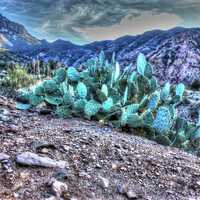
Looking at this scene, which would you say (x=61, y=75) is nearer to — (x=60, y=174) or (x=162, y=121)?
(x=162, y=121)

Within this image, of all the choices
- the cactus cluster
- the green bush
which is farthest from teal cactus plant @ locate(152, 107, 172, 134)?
the green bush

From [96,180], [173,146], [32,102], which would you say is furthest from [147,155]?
[32,102]

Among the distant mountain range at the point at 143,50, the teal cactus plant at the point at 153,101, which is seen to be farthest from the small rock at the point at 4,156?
the distant mountain range at the point at 143,50

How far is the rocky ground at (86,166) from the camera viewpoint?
3771 millimetres

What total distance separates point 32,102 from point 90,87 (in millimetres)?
782

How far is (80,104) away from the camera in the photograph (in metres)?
5.60

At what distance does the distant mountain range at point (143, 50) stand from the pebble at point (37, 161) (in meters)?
11.9

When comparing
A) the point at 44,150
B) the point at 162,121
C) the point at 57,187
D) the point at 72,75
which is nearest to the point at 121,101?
the point at 162,121

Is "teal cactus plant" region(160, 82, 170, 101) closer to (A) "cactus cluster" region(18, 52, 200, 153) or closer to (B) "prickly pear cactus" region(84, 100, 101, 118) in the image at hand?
(A) "cactus cluster" region(18, 52, 200, 153)

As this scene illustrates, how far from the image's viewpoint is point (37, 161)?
13.2 feet

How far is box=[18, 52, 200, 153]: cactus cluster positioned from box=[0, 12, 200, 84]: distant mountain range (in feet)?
31.0

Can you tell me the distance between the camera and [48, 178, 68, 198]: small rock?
12.0 feet

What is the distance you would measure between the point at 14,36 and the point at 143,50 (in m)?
6.05

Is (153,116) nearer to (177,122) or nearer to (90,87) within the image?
(177,122)
